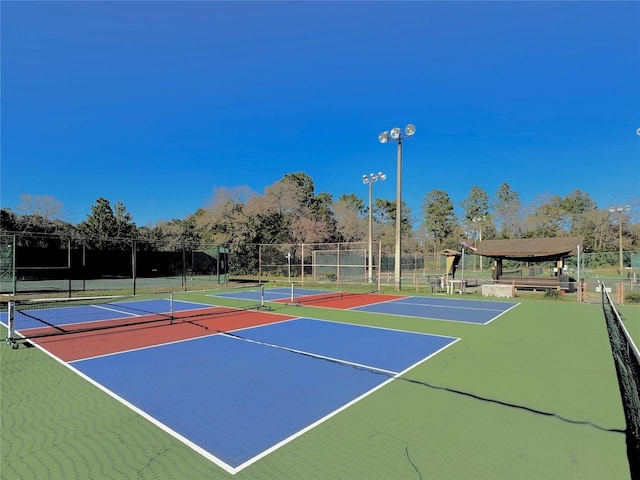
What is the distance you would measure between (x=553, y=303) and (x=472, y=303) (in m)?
3.28

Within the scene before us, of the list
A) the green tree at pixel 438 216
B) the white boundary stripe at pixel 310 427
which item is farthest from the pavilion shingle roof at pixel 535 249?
the green tree at pixel 438 216

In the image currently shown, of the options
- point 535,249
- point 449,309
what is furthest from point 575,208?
point 449,309

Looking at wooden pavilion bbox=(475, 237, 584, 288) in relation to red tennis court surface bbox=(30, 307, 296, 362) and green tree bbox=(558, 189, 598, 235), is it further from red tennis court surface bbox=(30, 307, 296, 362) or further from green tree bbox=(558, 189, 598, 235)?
green tree bbox=(558, 189, 598, 235)

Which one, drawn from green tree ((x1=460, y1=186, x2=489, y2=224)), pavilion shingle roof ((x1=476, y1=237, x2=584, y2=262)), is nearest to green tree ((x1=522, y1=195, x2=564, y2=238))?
green tree ((x1=460, y1=186, x2=489, y2=224))

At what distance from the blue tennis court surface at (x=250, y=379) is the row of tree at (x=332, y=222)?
1553 cm

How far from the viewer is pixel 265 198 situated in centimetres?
3772

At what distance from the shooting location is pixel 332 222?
46469 mm

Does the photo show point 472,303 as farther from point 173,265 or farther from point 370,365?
point 173,265

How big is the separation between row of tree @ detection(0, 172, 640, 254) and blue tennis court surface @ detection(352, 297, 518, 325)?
13.3 metres

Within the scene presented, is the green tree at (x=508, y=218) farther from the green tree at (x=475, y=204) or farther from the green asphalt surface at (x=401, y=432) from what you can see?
the green asphalt surface at (x=401, y=432)

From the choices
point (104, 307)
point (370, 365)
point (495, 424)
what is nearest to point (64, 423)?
point (370, 365)

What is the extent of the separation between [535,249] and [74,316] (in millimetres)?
21937

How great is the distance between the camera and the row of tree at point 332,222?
35.6 meters

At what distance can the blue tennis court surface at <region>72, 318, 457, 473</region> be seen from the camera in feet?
12.0
